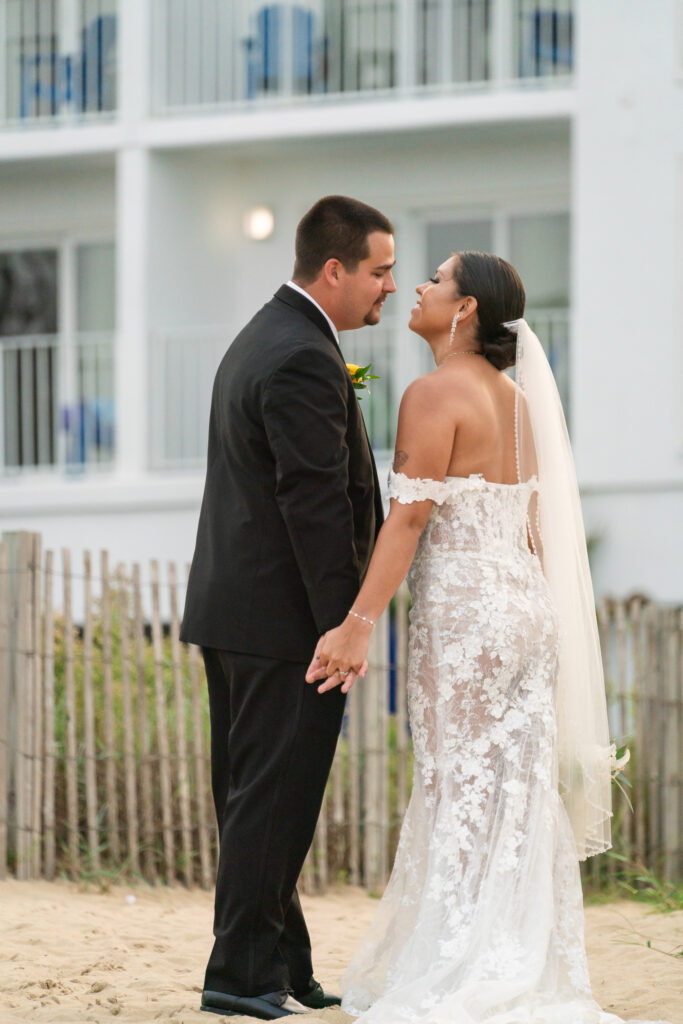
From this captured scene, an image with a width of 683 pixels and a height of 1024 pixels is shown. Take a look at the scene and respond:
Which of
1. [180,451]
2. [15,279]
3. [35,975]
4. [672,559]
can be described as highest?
[15,279]

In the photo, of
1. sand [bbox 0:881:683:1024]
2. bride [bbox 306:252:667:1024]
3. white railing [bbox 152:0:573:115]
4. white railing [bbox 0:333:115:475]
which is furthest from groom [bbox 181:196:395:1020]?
white railing [bbox 0:333:115:475]

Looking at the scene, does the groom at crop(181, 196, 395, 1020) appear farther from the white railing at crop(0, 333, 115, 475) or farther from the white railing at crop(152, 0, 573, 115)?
the white railing at crop(0, 333, 115, 475)

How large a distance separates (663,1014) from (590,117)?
9.35 metres

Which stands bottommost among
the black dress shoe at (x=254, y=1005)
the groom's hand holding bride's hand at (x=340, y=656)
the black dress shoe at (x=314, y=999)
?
the black dress shoe at (x=314, y=999)

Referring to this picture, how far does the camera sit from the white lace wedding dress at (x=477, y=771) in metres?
3.80

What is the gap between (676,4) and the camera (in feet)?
37.9

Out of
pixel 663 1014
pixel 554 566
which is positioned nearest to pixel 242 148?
pixel 554 566

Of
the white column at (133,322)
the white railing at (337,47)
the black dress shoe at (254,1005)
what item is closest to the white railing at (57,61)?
the white railing at (337,47)

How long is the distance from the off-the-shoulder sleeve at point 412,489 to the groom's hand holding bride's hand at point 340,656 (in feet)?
1.29

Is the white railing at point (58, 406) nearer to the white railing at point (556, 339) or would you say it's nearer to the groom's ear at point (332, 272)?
the white railing at point (556, 339)

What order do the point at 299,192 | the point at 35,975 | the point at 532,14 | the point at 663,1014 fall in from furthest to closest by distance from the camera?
the point at 299,192 < the point at 532,14 < the point at 35,975 < the point at 663,1014

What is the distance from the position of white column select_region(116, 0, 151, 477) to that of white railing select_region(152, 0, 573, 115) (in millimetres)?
224

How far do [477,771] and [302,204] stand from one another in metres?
10.4

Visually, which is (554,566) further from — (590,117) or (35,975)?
(590,117)
